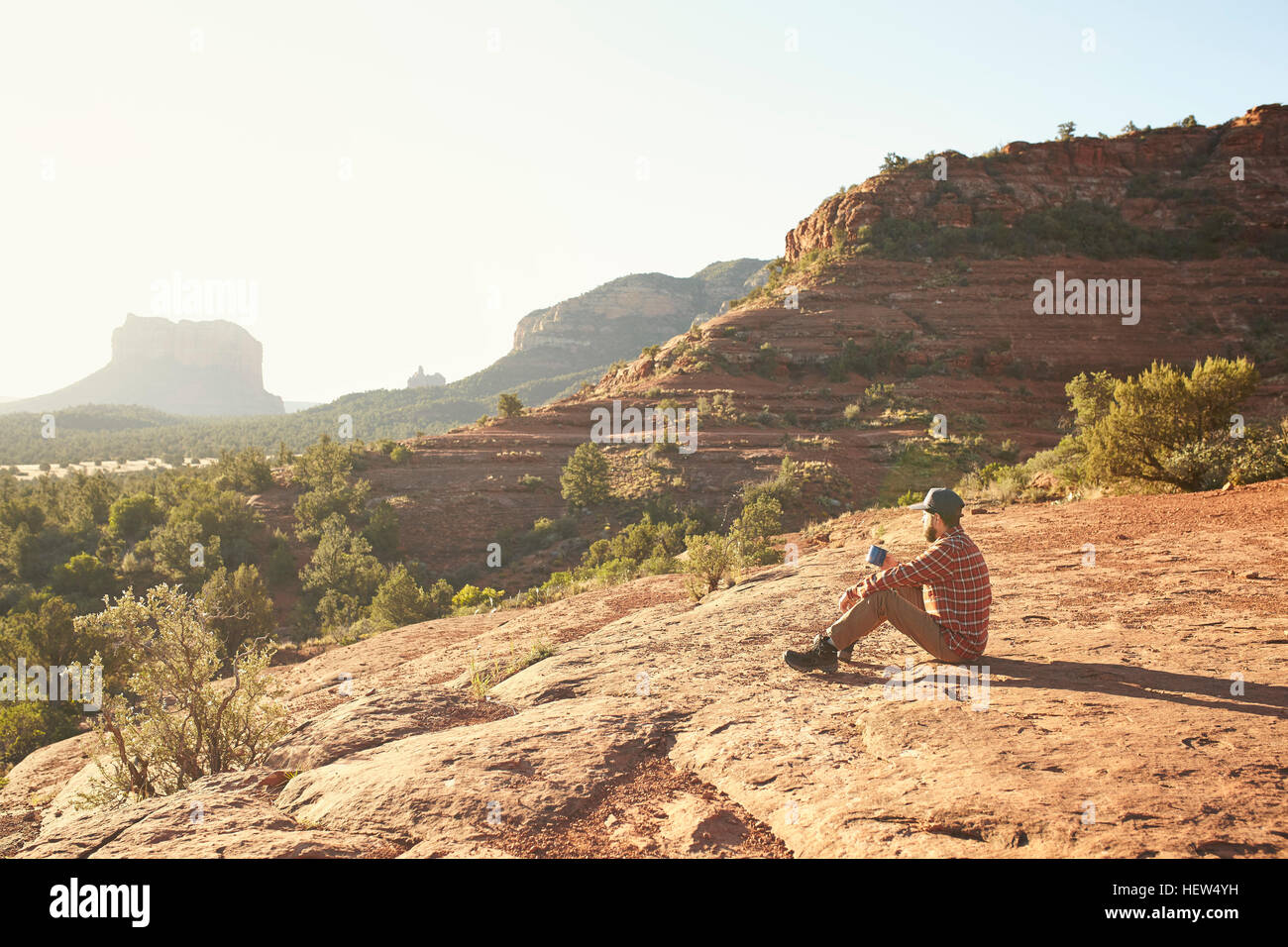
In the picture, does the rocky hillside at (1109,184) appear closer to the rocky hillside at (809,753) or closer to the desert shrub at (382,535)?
the desert shrub at (382,535)

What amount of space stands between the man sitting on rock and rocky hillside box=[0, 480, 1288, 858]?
10.9 inches

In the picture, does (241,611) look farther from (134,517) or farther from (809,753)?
(809,753)

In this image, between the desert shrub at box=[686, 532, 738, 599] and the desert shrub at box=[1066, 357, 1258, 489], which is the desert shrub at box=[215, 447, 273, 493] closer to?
the desert shrub at box=[686, 532, 738, 599]

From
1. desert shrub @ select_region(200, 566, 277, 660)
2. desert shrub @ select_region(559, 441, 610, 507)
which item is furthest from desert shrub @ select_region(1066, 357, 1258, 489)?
desert shrub @ select_region(200, 566, 277, 660)

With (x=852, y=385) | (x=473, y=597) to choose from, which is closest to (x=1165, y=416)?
(x=473, y=597)

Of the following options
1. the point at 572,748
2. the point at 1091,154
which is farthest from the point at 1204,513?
the point at 1091,154

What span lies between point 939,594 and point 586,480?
19.8 m

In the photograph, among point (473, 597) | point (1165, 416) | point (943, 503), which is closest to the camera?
point (943, 503)

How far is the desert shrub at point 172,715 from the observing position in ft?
15.7

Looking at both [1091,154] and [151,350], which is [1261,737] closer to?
[1091,154]

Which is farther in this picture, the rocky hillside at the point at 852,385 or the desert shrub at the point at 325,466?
the desert shrub at the point at 325,466

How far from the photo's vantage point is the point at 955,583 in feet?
14.6

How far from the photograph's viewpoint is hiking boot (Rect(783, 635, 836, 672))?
4.88m

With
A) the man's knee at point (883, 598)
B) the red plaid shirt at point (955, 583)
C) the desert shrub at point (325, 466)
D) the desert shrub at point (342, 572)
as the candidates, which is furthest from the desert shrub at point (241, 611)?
the red plaid shirt at point (955, 583)
